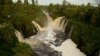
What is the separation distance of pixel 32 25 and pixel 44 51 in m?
4.17

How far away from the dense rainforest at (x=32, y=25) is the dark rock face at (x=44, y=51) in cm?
119

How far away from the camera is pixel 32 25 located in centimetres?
2623

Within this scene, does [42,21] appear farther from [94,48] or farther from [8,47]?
[8,47]

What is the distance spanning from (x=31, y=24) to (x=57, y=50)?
3.96 m

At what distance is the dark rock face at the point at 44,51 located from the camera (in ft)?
72.0

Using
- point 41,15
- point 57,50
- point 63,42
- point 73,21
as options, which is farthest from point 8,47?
point 41,15

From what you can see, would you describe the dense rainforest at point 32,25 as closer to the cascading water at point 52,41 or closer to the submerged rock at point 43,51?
the cascading water at point 52,41

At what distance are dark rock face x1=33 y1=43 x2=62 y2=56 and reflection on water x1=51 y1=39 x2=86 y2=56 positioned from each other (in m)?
0.55

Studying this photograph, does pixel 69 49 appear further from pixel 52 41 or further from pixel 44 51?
pixel 52 41

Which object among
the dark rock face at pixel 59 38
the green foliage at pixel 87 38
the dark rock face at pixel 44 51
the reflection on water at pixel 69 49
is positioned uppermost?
the green foliage at pixel 87 38

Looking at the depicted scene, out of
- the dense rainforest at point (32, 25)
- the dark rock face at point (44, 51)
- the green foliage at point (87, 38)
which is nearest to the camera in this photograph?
the dense rainforest at point (32, 25)

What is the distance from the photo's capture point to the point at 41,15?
98.9 feet

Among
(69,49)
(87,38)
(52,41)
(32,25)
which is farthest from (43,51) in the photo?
(32,25)

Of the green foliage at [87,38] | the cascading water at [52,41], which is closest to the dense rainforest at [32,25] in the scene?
the green foliage at [87,38]
